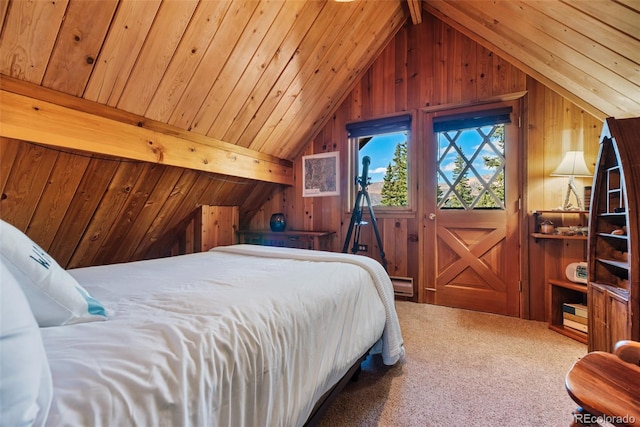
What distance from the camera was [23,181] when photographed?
1.72 meters

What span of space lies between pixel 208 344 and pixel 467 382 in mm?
1595

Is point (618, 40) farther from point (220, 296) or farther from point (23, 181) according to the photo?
point (23, 181)

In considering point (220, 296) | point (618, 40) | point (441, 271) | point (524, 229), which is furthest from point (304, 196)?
point (618, 40)

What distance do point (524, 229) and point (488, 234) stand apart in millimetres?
300

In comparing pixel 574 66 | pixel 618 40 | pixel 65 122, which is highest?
pixel 574 66

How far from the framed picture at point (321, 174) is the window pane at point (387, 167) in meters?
0.31

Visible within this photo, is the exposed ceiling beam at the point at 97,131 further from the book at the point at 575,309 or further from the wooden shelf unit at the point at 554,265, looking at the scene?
the book at the point at 575,309

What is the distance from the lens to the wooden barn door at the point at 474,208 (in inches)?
105

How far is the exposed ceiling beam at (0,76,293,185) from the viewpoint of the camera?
1443mm

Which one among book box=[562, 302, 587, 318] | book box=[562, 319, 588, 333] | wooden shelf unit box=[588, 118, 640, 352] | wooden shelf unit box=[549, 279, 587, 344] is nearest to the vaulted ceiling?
wooden shelf unit box=[588, 118, 640, 352]

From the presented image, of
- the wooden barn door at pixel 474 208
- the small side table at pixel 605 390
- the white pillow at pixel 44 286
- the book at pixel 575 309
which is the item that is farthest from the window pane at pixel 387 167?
the white pillow at pixel 44 286

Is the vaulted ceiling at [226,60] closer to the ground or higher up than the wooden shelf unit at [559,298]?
A: higher up

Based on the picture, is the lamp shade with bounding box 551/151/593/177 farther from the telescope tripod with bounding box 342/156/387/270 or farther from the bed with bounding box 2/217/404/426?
the bed with bounding box 2/217/404/426

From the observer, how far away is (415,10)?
2846 millimetres
